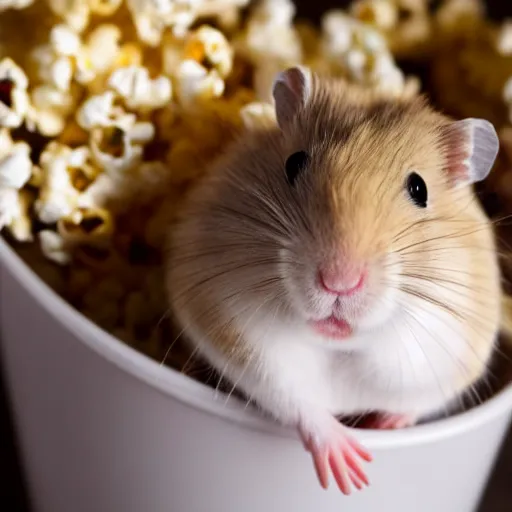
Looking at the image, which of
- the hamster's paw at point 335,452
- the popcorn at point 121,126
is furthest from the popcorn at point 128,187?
the hamster's paw at point 335,452

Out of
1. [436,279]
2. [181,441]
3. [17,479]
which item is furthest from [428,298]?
[17,479]

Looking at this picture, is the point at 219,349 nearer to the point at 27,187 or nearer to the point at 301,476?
the point at 301,476

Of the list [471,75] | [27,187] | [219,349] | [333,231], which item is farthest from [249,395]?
[471,75]

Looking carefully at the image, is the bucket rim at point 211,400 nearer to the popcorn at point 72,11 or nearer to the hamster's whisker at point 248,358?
the hamster's whisker at point 248,358

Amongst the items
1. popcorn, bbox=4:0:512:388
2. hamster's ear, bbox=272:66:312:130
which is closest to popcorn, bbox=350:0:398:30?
popcorn, bbox=4:0:512:388

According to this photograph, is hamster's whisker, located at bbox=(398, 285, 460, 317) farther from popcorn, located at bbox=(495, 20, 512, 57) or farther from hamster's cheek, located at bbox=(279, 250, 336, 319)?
popcorn, located at bbox=(495, 20, 512, 57)

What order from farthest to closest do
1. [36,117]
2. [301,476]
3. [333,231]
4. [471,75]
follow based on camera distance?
[471,75] < [36,117] < [301,476] < [333,231]

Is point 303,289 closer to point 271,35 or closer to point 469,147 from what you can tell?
point 469,147
